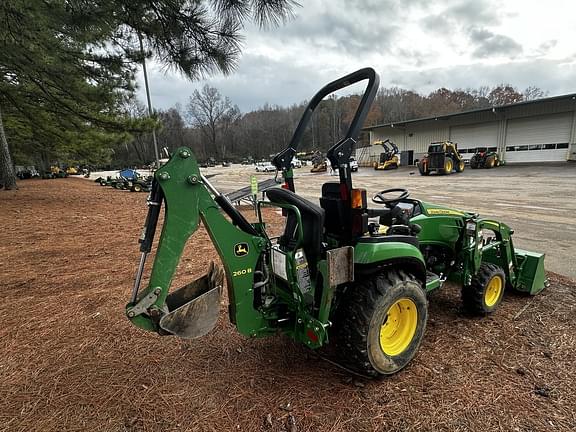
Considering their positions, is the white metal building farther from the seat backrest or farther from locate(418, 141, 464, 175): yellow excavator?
the seat backrest

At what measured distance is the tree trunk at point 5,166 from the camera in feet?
39.9

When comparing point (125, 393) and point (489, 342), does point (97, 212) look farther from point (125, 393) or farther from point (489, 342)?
point (489, 342)

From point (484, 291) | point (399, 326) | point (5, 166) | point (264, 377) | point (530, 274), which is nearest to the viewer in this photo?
point (264, 377)

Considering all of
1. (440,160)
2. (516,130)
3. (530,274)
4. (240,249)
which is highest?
(516,130)

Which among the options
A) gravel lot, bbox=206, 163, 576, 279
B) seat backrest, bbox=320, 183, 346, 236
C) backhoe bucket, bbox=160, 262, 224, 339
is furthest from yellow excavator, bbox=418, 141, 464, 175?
backhoe bucket, bbox=160, 262, 224, 339

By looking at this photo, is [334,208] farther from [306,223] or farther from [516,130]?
[516,130]

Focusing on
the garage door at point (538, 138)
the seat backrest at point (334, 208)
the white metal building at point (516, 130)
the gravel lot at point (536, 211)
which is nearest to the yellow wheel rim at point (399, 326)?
the seat backrest at point (334, 208)

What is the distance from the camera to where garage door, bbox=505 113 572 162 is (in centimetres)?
2323

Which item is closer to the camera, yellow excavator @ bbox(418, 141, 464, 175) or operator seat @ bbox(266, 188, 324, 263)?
operator seat @ bbox(266, 188, 324, 263)

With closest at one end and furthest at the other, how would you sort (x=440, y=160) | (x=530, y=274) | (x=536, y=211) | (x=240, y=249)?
(x=240, y=249) → (x=530, y=274) → (x=536, y=211) → (x=440, y=160)

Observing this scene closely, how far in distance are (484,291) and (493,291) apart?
323mm

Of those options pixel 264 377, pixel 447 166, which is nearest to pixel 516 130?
pixel 447 166

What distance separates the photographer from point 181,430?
1886mm

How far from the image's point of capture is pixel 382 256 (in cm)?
221
